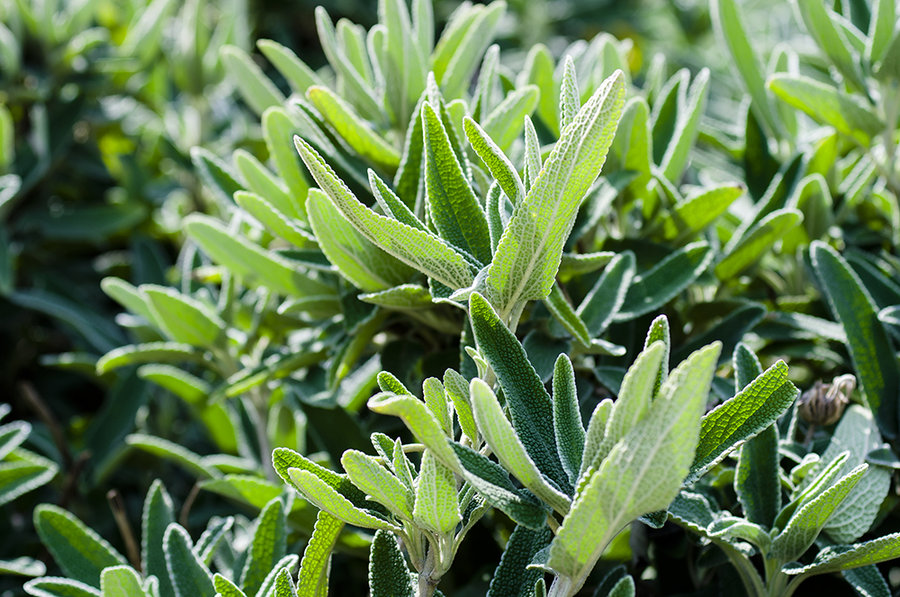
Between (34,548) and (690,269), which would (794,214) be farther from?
(34,548)

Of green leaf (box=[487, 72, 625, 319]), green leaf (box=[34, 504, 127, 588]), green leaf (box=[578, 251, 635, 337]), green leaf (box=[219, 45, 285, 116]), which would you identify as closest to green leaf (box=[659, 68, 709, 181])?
green leaf (box=[578, 251, 635, 337])

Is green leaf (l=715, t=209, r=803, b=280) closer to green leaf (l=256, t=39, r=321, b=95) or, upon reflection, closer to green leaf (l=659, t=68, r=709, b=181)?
green leaf (l=659, t=68, r=709, b=181)

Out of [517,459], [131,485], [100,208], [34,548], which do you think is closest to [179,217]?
[100,208]

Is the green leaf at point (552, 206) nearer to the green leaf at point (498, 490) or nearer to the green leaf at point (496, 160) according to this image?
the green leaf at point (496, 160)

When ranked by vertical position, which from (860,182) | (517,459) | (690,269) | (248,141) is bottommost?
(860,182)

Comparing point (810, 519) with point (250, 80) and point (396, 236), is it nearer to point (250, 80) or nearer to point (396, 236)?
point (396, 236)

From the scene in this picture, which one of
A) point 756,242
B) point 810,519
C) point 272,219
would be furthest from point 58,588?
point 756,242

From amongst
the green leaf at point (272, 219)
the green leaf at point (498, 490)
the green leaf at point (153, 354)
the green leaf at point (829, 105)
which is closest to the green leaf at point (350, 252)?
the green leaf at point (272, 219)
